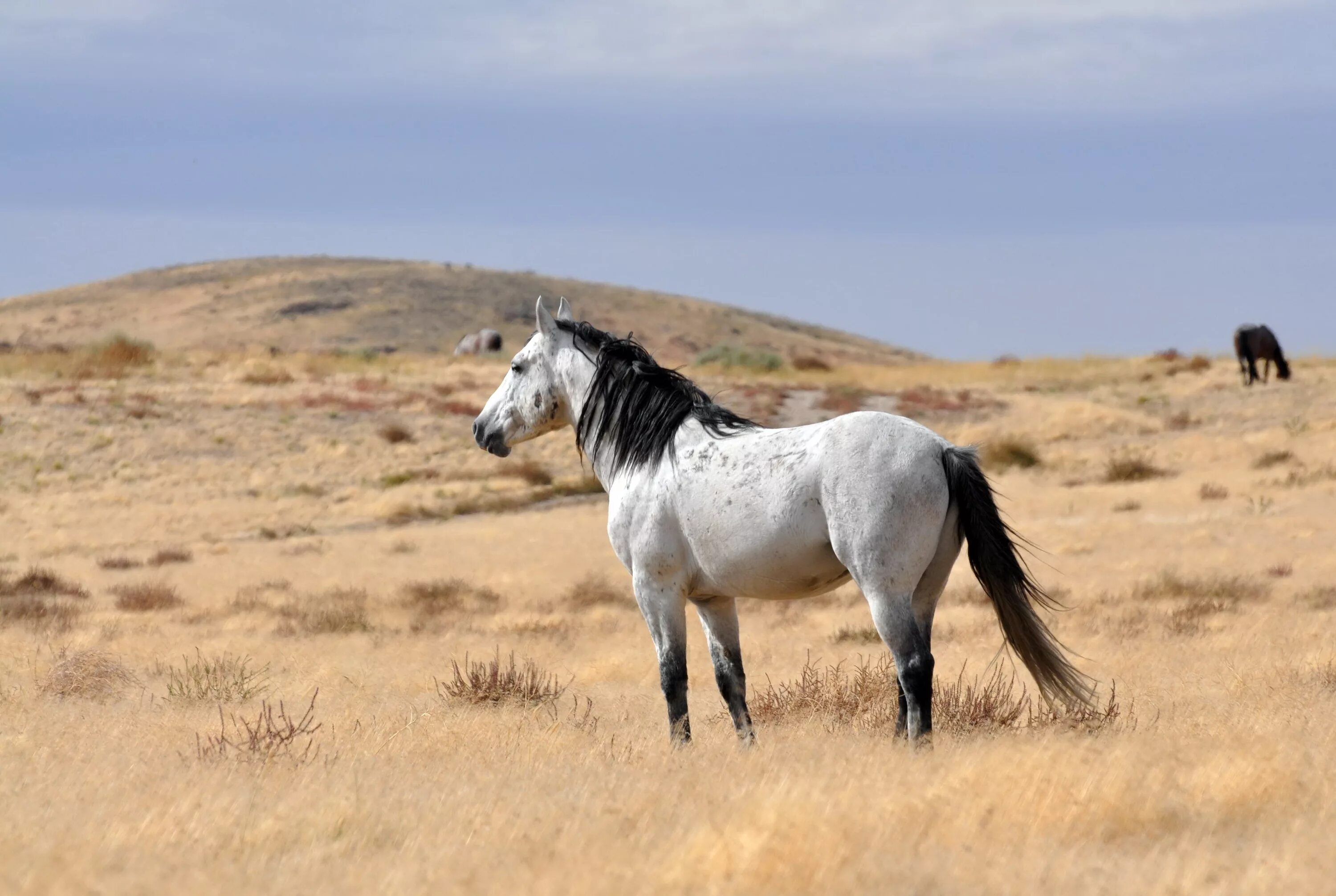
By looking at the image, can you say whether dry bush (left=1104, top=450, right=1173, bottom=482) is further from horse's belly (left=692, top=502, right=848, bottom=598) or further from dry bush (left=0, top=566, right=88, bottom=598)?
horse's belly (left=692, top=502, right=848, bottom=598)

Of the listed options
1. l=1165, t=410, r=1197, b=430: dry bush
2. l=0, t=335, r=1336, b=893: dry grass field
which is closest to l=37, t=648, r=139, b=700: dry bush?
l=0, t=335, r=1336, b=893: dry grass field

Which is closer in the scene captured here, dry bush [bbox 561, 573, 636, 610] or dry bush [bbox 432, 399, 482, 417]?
dry bush [bbox 561, 573, 636, 610]

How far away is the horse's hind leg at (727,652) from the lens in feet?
21.2

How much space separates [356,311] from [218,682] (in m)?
105

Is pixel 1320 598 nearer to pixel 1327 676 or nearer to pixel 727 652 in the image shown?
pixel 1327 676

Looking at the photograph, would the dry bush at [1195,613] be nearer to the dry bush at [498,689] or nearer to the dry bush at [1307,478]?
the dry bush at [498,689]

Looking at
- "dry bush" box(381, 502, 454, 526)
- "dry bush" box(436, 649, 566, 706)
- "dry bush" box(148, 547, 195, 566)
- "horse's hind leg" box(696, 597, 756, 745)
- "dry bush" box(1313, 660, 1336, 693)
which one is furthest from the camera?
"dry bush" box(381, 502, 454, 526)

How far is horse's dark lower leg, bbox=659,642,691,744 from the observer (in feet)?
21.1

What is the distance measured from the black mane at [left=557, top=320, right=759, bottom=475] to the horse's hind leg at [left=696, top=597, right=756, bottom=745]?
0.84 metres

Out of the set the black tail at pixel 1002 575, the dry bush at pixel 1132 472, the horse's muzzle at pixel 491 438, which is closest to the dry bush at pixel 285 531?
the dry bush at pixel 1132 472

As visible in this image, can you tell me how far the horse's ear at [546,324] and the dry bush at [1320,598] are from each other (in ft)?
28.8

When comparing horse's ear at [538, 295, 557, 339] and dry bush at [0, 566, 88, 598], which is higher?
horse's ear at [538, 295, 557, 339]

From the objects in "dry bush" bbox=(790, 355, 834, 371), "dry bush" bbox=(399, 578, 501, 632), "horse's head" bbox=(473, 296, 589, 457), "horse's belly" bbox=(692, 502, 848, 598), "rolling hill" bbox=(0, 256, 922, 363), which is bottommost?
"dry bush" bbox=(399, 578, 501, 632)

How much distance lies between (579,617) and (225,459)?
19243 millimetres
